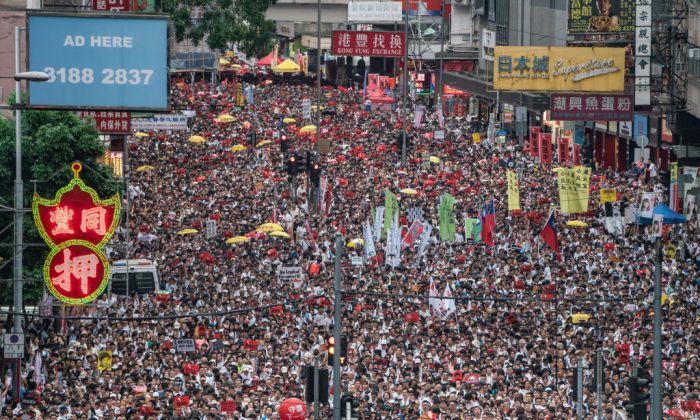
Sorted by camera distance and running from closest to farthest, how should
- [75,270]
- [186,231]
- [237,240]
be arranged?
[75,270] → [237,240] → [186,231]

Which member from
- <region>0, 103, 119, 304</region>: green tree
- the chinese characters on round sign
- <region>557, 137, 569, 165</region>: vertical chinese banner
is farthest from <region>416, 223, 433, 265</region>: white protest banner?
<region>557, 137, 569, 165</region>: vertical chinese banner

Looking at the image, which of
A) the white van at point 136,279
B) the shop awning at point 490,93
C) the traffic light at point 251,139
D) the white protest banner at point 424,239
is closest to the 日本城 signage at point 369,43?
Result: the shop awning at point 490,93

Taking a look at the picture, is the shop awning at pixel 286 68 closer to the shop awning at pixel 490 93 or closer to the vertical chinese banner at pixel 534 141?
the shop awning at pixel 490 93

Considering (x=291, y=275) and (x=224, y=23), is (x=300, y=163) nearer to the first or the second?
(x=291, y=275)

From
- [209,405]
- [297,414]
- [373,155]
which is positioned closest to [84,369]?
[209,405]

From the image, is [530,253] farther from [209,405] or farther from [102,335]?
[209,405]

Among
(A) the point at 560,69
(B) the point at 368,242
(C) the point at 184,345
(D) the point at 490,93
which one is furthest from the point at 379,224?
(D) the point at 490,93
